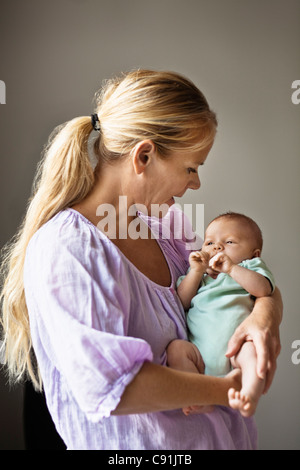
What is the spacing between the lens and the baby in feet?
3.94

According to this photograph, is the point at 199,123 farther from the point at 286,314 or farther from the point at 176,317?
the point at 286,314

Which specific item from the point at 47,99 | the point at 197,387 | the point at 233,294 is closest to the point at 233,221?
the point at 233,294

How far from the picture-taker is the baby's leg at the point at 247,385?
1067 mm

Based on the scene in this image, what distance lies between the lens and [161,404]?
1035 millimetres

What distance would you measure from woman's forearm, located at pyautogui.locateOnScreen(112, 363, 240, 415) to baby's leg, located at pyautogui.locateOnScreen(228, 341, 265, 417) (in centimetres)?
5

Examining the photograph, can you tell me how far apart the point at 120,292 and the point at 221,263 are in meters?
0.36

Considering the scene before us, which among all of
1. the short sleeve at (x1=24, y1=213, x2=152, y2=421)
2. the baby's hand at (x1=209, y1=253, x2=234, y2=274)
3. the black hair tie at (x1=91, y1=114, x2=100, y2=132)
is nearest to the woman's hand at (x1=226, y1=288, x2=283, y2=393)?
the baby's hand at (x1=209, y1=253, x2=234, y2=274)

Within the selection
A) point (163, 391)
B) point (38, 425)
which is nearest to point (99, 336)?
point (163, 391)

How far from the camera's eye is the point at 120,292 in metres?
1.09

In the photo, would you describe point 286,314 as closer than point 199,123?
No

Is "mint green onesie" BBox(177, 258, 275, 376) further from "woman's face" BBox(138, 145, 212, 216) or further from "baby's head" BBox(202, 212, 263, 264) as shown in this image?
"woman's face" BBox(138, 145, 212, 216)

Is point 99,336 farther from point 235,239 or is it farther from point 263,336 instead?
point 235,239

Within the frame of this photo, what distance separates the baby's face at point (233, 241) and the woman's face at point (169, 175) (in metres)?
0.22
